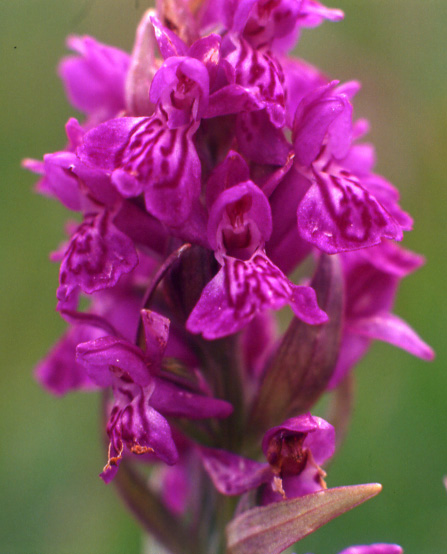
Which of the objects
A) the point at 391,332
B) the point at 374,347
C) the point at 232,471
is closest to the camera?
the point at 232,471

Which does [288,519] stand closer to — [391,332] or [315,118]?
[391,332]

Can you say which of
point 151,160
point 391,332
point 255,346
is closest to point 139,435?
point 151,160

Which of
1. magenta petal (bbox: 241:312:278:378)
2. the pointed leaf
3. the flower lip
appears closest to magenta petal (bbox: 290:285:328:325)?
the flower lip

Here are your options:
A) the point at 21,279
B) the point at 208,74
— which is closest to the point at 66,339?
the point at 208,74

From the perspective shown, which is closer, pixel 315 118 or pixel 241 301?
pixel 241 301

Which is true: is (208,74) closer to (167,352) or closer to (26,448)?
(167,352)

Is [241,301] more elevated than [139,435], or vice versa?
[241,301]

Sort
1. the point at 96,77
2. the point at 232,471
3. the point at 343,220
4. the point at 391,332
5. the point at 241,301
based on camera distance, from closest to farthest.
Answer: the point at 241,301 < the point at 343,220 < the point at 232,471 < the point at 391,332 < the point at 96,77

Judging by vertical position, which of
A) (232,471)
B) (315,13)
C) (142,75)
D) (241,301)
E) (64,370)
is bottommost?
(64,370)
